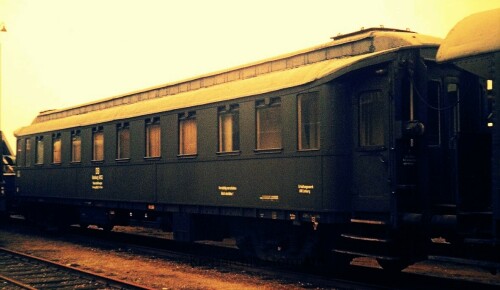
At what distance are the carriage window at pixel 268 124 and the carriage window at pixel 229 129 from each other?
0.65m

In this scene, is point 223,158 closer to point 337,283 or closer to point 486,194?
point 337,283

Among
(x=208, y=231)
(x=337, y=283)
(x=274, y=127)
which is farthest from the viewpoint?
(x=208, y=231)

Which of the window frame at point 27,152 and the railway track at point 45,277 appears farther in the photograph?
the window frame at point 27,152

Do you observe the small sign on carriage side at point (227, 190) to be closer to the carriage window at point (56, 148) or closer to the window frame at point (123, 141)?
the window frame at point (123, 141)

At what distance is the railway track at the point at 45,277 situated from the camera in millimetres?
10719

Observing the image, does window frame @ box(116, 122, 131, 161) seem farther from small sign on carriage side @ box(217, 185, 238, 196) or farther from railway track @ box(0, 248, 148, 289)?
small sign on carriage side @ box(217, 185, 238, 196)

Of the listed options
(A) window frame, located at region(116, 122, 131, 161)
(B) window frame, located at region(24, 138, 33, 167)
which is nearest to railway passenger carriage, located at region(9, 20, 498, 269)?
(A) window frame, located at region(116, 122, 131, 161)

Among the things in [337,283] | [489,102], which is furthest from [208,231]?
[489,102]

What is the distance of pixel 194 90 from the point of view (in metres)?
15.1

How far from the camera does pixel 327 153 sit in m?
10.2

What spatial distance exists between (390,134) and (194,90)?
21.9ft

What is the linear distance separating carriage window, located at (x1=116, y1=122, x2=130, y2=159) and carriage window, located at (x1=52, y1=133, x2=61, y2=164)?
4120 millimetres

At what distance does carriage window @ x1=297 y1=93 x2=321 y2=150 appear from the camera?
1058cm

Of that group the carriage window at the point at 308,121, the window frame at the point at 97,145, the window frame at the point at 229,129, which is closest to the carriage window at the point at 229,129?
the window frame at the point at 229,129
